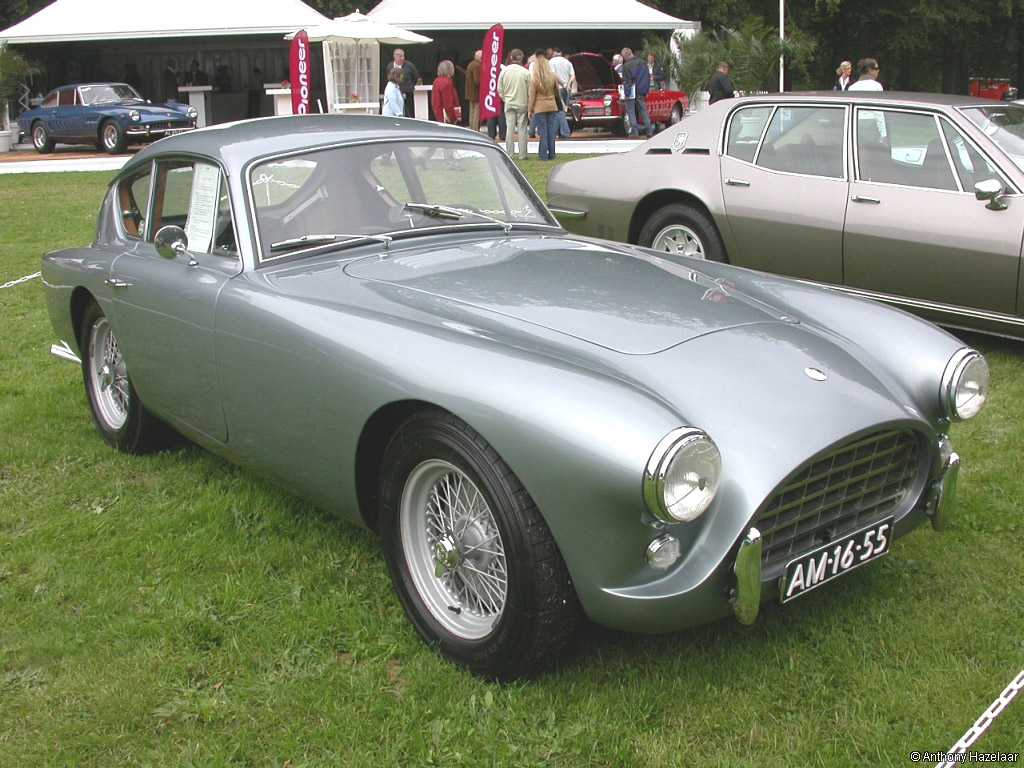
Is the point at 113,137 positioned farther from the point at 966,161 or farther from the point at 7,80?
the point at 966,161

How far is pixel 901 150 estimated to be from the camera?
6246 mm

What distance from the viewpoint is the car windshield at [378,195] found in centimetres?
396

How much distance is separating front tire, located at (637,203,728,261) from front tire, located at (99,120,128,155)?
677 inches

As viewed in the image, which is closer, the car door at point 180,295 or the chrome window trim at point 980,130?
the car door at point 180,295

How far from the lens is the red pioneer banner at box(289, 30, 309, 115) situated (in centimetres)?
1875

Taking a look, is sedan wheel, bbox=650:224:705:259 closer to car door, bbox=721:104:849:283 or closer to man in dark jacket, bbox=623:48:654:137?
car door, bbox=721:104:849:283

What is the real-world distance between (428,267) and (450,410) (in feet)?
3.44

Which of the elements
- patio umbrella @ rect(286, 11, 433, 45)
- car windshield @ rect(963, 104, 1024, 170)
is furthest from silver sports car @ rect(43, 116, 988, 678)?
patio umbrella @ rect(286, 11, 433, 45)

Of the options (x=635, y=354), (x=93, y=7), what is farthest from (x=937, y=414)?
(x=93, y=7)

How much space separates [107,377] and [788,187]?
406cm

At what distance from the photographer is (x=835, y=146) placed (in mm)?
6508

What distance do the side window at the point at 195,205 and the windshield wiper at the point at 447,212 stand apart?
681 mm

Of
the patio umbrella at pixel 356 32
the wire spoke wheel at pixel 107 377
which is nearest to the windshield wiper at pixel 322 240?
the wire spoke wheel at pixel 107 377

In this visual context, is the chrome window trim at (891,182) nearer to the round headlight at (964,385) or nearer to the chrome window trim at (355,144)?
the chrome window trim at (355,144)
